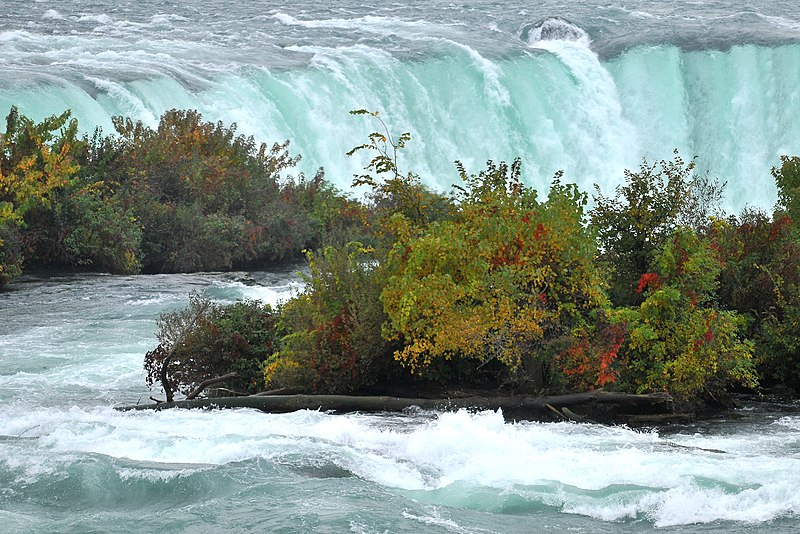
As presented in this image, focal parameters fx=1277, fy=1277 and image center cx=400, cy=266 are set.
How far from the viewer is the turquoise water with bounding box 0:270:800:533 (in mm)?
13305

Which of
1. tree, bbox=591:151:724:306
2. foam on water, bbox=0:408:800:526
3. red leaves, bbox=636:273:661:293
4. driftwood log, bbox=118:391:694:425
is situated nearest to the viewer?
foam on water, bbox=0:408:800:526

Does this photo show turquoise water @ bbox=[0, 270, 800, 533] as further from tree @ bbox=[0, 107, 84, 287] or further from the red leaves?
tree @ bbox=[0, 107, 84, 287]

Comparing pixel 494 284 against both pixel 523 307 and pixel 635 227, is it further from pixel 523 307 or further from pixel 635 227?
pixel 635 227

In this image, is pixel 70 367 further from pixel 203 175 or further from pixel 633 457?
pixel 203 175

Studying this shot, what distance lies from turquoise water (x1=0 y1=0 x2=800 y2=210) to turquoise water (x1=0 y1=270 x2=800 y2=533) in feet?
89.5

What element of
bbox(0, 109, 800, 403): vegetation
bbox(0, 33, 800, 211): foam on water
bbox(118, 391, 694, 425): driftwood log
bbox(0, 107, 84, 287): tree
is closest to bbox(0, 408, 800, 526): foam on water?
bbox(118, 391, 694, 425): driftwood log

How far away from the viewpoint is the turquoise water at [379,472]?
1330cm

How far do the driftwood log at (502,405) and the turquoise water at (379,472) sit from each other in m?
0.53

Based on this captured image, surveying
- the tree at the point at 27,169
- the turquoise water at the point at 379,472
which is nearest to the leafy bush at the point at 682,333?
the turquoise water at the point at 379,472

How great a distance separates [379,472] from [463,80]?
39.9m

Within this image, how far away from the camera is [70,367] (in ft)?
73.3

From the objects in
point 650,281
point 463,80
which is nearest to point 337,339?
point 650,281

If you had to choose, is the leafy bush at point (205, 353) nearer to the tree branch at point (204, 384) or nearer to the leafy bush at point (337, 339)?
the tree branch at point (204, 384)

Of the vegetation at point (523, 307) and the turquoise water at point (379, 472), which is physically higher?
the vegetation at point (523, 307)
